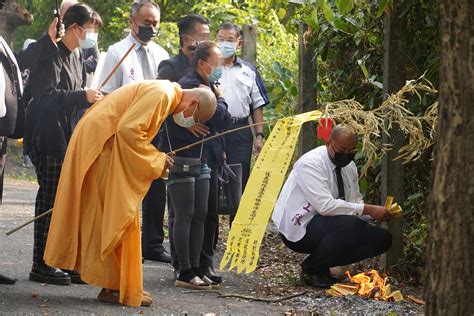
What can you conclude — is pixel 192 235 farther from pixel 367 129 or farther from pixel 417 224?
pixel 417 224

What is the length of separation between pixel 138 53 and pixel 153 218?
147 cm

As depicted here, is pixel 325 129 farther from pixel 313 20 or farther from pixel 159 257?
pixel 159 257

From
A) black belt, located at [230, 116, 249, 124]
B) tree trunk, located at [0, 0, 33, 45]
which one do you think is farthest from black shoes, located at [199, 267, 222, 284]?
tree trunk, located at [0, 0, 33, 45]

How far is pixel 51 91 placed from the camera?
8922mm

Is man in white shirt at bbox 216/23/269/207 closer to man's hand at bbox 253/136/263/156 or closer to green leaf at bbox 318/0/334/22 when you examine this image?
man's hand at bbox 253/136/263/156


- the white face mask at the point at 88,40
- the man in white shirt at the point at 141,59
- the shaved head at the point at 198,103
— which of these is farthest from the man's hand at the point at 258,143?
the shaved head at the point at 198,103

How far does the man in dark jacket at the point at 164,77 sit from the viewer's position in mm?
10391

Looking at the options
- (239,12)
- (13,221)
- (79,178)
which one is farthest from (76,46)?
(239,12)

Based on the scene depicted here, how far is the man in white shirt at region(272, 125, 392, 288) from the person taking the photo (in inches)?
372

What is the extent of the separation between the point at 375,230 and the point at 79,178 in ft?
8.37

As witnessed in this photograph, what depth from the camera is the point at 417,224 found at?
10.5 m

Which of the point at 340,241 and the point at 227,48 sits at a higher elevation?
the point at 227,48

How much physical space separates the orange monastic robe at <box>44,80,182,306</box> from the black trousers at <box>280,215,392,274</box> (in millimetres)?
1784

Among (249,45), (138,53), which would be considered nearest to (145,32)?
(138,53)
